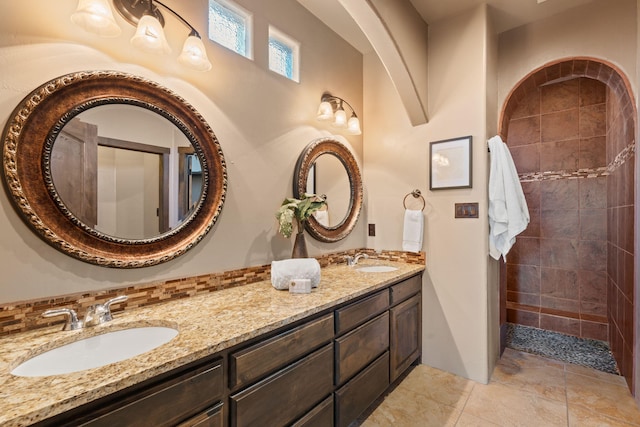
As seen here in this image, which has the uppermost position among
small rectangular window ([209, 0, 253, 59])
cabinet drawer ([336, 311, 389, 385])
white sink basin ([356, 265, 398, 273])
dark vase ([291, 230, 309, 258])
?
small rectangular window ([209, 0, 253, 59])

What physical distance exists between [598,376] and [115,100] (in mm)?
3681

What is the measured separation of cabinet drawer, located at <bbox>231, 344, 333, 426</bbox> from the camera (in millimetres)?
1127

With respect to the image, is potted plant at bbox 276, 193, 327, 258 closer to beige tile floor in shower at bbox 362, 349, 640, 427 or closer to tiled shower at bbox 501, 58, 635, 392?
beige tile floor in shower at bbox 362, 349, 640, 427

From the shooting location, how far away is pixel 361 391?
1765mm

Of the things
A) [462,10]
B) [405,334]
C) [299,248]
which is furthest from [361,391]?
[462,10]

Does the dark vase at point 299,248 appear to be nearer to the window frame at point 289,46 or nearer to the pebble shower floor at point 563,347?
the window frame at point 289,46

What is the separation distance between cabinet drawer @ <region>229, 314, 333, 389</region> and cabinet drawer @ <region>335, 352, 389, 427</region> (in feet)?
1.24

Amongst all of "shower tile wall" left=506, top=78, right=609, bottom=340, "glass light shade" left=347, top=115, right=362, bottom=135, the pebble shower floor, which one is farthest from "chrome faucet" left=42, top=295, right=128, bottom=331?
"shower tile wall" left=506, top=78, right=609, bottom=340

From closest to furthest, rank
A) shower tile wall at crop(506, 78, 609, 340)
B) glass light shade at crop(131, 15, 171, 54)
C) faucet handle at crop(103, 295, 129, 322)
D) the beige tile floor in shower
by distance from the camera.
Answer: faucet handle at crop(103, 295, 129, 322) → glass light shade at crop(131, 15, 171, 54) → the beige tile floor in shower → shower tile wall at crop(506, 78, 609, 340)

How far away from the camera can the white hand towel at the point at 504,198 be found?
224cm

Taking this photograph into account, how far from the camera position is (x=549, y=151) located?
336 cm

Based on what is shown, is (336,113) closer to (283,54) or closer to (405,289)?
(283,54)

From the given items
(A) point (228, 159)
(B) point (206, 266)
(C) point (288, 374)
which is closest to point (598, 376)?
(C) point (288, 374)

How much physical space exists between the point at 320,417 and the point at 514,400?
1.49 metres
